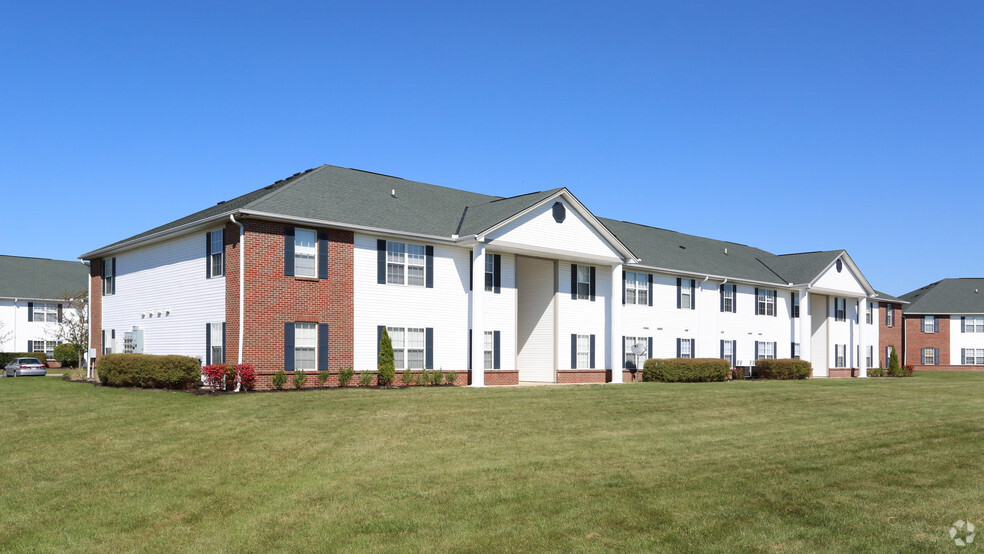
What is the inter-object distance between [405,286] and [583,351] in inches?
402

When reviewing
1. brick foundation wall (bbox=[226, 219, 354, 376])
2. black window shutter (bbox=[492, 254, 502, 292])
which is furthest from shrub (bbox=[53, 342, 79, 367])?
black window shutter (bbox=[492, 254, 502, 292])

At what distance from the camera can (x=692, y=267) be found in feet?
135

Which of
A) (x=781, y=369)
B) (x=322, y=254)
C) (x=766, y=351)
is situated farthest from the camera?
(x=766, y=351)

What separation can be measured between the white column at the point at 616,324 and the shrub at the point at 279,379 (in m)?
15.6

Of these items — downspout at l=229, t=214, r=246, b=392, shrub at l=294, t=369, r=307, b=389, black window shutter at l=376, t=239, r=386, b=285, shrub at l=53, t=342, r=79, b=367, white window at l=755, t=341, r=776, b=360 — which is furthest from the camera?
shrub at l=53, t=342, r=79, b=367

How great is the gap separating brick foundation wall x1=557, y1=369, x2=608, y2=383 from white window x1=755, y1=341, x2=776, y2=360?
13.8 metres

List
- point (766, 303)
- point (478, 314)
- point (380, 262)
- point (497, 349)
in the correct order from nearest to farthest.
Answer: point (380, 262), point (478, 314), point (497, 349), point (766, 303)

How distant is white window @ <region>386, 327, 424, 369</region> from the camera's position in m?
28.4

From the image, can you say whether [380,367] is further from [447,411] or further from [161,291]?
[161,291]

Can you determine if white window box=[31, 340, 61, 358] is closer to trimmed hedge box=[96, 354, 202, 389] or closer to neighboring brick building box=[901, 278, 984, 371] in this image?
trimmed hedge box=[96, 354, 202, 389]

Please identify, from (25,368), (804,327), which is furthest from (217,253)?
(804,327)

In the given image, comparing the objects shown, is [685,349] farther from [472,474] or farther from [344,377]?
A: [472,474]

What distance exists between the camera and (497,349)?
31.4 meters

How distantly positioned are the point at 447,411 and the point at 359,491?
863 centimetres
